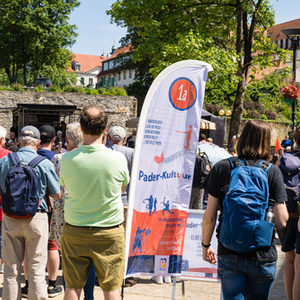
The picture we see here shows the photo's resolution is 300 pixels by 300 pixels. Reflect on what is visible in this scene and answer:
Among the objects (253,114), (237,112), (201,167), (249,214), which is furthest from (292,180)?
(253,114)

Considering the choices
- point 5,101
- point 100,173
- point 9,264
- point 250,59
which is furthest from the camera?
point 5,101

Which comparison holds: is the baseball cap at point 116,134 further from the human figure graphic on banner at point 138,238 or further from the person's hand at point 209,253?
the person's hand at point 209,253

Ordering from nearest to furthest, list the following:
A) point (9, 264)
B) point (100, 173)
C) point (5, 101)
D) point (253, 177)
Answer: point (253, 177) → point (100, 173) → point (9, 264) → point (5, 101)

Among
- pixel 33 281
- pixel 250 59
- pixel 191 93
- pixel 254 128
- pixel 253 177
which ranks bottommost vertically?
pixel 33 281

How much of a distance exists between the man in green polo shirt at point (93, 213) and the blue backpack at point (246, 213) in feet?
2.81

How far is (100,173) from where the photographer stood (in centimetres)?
316

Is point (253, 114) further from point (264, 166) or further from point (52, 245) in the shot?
point (264, 166)

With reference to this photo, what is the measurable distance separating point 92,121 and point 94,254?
3.14 feet

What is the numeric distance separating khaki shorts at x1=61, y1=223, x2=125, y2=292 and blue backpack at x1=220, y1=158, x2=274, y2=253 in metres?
0.85

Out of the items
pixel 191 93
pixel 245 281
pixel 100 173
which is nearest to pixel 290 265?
pixel 245 281

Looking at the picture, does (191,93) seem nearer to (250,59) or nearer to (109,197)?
(109,197)

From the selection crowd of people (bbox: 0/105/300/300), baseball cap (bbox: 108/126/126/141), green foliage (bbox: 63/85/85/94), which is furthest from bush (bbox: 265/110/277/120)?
crowd of people (bbox: 0/105/300/300)

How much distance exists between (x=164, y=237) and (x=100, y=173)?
130cm

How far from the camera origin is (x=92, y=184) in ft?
10.4
